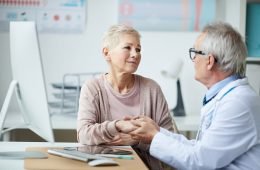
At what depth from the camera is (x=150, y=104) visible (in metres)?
2.13

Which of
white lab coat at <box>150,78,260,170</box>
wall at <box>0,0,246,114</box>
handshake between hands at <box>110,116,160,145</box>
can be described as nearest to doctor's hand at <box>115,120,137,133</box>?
handshake between hands at <box>110,116,160,145</box>

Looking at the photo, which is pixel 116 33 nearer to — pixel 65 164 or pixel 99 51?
pixel 65 164

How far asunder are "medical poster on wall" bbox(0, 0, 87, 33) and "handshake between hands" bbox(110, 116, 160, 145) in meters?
1.44

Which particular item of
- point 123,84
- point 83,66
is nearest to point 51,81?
point 83,66

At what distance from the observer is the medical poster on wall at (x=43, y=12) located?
126 inches

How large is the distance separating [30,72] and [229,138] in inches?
28.0

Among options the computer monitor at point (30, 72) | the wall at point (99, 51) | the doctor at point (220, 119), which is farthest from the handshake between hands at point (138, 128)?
the wall at point (99, 51)

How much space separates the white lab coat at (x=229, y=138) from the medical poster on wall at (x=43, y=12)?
1.74 m

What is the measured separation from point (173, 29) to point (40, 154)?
1.90 m

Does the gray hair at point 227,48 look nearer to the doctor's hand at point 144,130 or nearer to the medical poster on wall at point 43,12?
the doctor's hand at point 144,130

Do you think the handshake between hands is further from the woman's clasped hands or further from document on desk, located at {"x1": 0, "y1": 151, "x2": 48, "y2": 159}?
document on desk, located at {"x1": 0, "y1": 151, "x2": 48, "y2": 159}

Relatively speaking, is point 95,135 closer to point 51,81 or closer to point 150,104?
point 150,104

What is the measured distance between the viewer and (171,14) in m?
3.27

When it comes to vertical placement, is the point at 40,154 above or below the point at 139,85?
below
